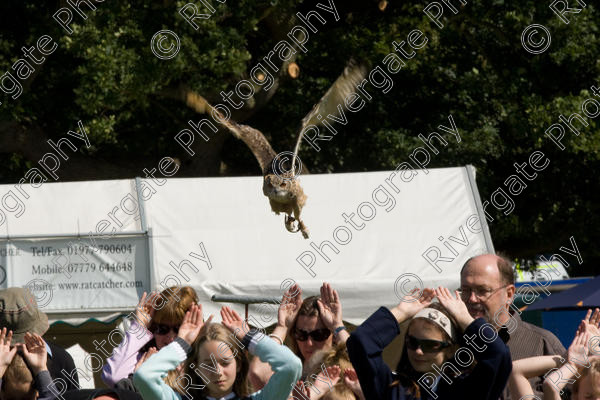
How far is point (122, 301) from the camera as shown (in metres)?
7.48

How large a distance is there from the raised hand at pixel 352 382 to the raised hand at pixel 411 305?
569 mm

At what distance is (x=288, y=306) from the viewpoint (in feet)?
13.4

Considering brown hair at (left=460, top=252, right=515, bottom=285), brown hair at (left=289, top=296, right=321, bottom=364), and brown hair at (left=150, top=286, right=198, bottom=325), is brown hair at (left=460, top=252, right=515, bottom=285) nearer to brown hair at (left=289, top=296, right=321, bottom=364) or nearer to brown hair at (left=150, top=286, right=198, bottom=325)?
brown hair at (left=289, top=296, right=321, bottom=364)

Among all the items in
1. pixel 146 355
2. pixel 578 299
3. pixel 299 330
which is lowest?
pixel 146 355

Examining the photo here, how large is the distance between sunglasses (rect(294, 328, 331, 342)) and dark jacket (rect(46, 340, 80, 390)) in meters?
1.23

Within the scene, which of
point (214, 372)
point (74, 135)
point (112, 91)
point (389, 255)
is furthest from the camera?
point (74, 135)

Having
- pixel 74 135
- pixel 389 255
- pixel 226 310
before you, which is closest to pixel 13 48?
pixel 74 135

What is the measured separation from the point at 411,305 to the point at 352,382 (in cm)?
62

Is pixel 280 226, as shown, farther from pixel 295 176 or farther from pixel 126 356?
pixel 126 356

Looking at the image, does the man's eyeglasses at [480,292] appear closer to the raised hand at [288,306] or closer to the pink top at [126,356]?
the raised hand at [288,306]

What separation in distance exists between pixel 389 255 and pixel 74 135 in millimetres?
6678

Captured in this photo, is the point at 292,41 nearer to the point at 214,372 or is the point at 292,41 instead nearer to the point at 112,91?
the point at 112,91

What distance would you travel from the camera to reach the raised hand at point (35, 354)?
3949 mm

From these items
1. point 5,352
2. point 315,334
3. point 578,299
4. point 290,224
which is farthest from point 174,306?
point 578,299
